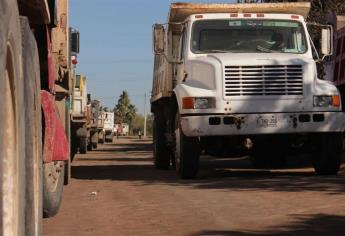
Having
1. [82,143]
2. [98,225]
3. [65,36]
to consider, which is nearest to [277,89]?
[65,36]

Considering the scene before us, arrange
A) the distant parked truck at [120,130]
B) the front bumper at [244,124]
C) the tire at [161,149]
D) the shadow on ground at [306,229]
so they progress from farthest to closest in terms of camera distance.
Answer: the distant parked truck at [120,130] < the tire at [161,149] < the front bumper at [244,124] < the shadow on ground at [306,229]

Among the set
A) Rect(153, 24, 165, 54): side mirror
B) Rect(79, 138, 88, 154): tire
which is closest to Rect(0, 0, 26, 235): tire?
Rect(153, 24, 165, 54): side mirror

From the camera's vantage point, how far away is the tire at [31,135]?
14.0ft

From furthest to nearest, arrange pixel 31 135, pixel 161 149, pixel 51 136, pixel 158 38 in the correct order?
1. pixel 161 149
2. pixel 158 38
3. pixel 51 136
4. pixel 31 135

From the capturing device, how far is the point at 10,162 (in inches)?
146

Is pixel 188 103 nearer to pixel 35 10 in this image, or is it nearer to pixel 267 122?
pixel 267 122

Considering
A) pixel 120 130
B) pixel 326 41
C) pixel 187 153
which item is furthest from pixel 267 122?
pixel 120 130

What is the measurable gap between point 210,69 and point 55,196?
190 inches

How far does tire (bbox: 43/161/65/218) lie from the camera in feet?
23.0

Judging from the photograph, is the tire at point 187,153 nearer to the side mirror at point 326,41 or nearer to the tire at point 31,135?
the side mirror at point 326,41

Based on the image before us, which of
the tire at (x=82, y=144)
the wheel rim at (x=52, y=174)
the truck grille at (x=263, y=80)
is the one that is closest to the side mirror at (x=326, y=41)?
the truck grille at (x=263, y=80)

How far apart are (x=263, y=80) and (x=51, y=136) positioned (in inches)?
265

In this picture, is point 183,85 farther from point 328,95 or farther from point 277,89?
point 328,95

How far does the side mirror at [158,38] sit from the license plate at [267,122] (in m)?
2.51
